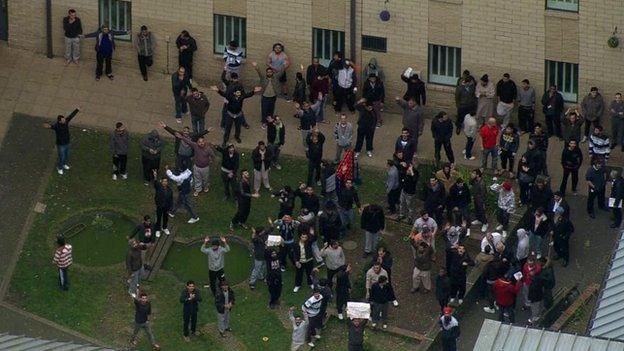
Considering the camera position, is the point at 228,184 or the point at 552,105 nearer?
the point at 228,184

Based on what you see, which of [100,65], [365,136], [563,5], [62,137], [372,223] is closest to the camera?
[372,223]

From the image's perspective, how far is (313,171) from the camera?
5662 cm

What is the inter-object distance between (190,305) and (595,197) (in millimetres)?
11333

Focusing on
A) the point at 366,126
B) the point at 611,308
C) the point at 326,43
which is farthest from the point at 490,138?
the point at 611,308

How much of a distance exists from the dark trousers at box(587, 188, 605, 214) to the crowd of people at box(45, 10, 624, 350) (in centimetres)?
5

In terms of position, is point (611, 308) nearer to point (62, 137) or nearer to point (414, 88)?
point (414, 88)

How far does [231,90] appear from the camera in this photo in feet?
190

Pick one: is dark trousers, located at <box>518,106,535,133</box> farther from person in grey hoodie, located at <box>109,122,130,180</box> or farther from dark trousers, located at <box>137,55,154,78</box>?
dark trousers, located at <box>137,55,154,78</box>

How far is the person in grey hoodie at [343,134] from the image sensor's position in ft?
187

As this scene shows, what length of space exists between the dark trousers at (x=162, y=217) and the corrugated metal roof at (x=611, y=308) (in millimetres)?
14058

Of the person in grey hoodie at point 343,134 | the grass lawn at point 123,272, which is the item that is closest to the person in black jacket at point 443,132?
the grass lawn at point 123,272

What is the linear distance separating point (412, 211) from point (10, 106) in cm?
1196

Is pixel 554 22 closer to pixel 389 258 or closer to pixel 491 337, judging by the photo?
pixel 389 258

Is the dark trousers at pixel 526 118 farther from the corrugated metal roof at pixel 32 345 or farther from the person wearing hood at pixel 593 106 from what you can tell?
the corrugated metal roof at pixel 32 345
